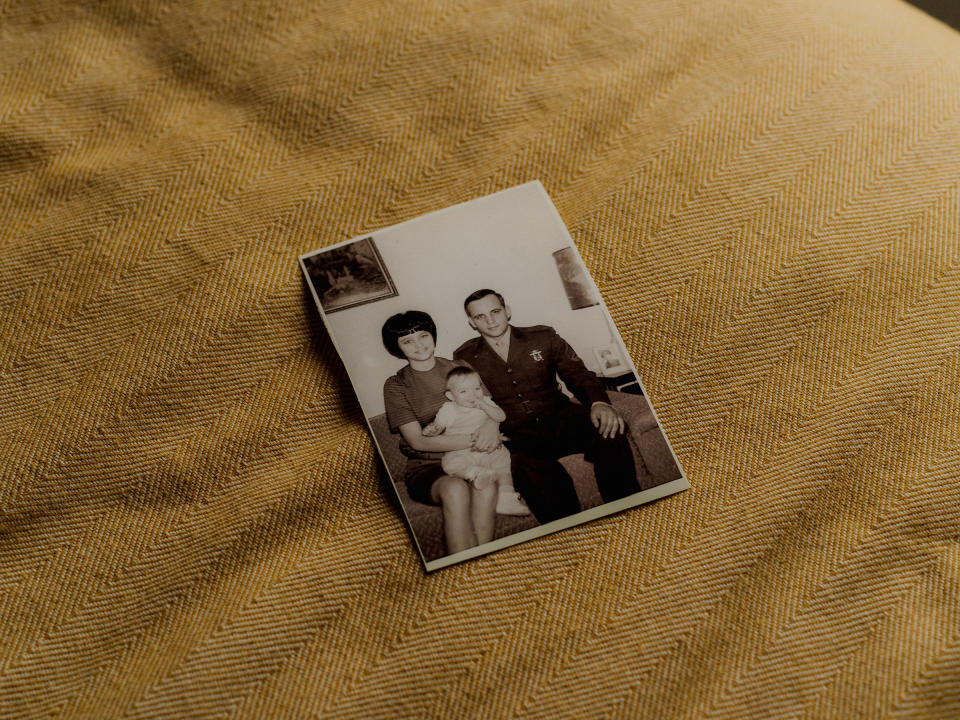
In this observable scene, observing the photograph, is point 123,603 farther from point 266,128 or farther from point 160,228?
point 266,128

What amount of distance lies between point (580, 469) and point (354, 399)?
0.63ft

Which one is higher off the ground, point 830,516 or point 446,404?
point 446,404

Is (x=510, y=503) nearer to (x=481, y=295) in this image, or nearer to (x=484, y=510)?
(x=484, y=510)

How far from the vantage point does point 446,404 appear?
58 centimetres

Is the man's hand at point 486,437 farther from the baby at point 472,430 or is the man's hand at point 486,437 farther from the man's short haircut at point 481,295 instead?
the man's short haircut at point 481,295

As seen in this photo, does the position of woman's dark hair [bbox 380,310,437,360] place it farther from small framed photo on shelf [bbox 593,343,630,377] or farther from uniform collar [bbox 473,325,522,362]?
Result: small framed photo on shelf [bbox 593,343,630,377]

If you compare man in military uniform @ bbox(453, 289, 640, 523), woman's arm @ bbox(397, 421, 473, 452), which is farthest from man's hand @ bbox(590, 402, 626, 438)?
woman's arm @ bbox(397, 421, 473, 452)

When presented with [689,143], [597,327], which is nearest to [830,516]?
[597,327]

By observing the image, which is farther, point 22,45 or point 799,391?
point 22,45

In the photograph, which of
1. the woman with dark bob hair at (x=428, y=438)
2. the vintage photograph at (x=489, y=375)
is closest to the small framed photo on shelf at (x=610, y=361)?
the vintage photograph at (x=489, y=375)

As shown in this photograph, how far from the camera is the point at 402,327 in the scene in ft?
1.97

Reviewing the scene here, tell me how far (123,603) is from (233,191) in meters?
0.35

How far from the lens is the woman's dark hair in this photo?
0.60 metres

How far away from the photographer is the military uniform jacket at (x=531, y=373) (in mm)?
580
